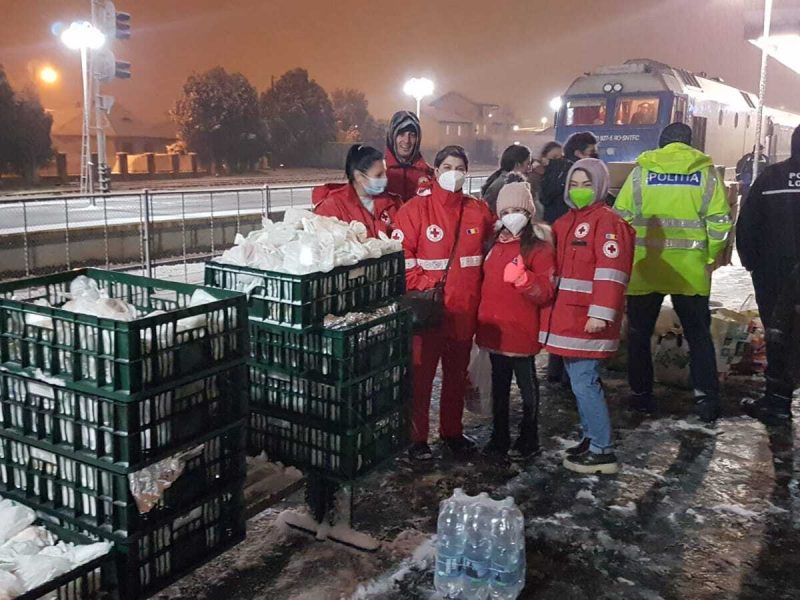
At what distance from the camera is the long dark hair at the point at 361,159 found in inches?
184

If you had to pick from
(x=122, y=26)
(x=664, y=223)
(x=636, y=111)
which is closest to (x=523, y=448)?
(x=664, y=223)

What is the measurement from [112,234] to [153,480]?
8.79 meters

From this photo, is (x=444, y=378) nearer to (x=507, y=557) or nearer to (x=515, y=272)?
(x=515, y=272)

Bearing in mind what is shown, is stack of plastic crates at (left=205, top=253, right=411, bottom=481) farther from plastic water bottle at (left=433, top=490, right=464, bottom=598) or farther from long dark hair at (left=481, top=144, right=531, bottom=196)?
long dark hair at (left=481, top=144, right=531, bottom=196)

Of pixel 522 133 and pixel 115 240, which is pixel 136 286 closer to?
pixel 115 240

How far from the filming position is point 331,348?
3.39 meters

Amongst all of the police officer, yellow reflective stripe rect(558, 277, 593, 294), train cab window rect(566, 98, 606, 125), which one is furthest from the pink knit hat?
train cab window rect(566, 98, 606, 125)

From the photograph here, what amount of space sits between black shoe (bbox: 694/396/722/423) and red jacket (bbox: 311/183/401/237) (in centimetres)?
272

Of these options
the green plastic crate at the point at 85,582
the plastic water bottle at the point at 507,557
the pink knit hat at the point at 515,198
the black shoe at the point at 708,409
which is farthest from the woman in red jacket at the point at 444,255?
the green plastic crate at the point at 85,582

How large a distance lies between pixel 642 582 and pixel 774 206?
337 cm

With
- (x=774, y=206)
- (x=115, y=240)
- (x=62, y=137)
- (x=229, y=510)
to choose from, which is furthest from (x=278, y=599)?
(x=62, y=137)

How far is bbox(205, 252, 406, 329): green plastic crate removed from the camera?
3361 millimetres

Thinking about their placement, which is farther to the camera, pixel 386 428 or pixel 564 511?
pixel 564 511

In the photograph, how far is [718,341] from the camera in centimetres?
648
